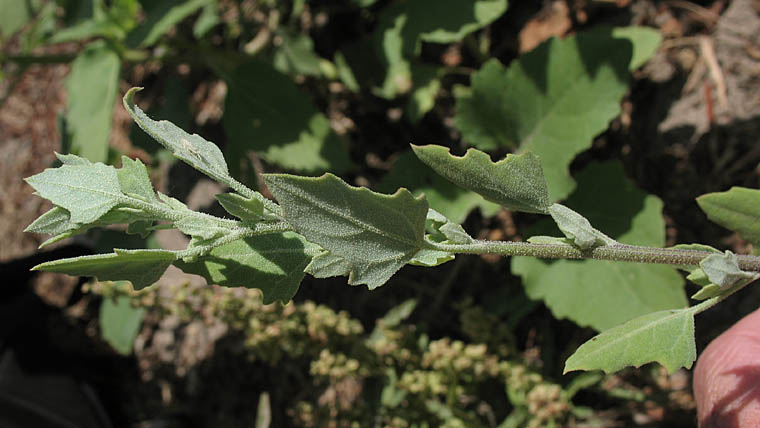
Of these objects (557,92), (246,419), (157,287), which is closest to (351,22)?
(557,92)

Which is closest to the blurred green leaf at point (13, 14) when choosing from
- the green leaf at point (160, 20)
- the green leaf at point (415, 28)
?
the green leaf at point (160, 20)

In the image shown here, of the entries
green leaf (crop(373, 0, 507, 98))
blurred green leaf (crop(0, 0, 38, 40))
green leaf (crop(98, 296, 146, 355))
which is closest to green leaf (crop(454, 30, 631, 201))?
green leaf (crop(373, 0, 507, 98))

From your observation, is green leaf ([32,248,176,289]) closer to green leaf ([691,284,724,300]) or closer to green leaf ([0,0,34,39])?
green leaf ([691,284,724,300])

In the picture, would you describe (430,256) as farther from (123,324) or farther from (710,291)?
(123,324)

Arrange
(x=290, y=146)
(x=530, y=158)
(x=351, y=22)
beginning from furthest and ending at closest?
(x=351, y=22) → (x=290, y=146) → (x=530, y=158)

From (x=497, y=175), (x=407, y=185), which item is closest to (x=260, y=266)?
(x=497, y=175)

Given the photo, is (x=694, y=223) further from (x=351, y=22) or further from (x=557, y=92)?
(x=351, y=22)

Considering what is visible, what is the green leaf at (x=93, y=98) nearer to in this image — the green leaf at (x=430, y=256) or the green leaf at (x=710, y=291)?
the green leaf at (x=430, y=256)
